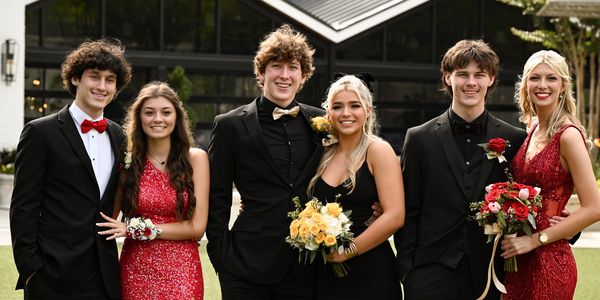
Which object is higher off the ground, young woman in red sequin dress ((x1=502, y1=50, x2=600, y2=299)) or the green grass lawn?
young woman in red sequin dress ((x1=502, y1=50, x2=600, y2=299))

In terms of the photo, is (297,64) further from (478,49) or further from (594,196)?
(594,196)

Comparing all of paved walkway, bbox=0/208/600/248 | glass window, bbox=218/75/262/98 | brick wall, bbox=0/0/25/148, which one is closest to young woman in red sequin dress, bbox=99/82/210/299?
paved walkway, bbox=0/208/600/248

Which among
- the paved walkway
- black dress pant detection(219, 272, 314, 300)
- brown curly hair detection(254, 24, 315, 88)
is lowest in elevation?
the paved walkway

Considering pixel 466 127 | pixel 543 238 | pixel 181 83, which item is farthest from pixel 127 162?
pixel 181 83

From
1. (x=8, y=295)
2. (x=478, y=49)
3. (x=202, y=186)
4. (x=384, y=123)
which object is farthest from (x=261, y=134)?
(x=384, y=123)

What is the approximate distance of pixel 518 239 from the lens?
212 inches

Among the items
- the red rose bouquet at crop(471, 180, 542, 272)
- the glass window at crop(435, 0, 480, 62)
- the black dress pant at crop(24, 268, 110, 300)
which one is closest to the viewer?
the red rose bouquet at crop(471, 180, 542, 272)

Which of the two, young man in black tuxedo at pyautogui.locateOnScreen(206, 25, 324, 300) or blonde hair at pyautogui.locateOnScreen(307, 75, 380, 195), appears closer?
blonde hair at pyautogui.locateOnScreen(307, 75, 380, 195)

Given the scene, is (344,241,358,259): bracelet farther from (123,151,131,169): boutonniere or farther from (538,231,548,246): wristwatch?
(123,151,131,169): boutonniere

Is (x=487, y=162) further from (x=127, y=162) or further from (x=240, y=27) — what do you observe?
(x=240, y=27)

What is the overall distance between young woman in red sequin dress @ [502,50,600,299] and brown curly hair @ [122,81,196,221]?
1.83 meters

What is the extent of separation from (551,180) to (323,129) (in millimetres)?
1317

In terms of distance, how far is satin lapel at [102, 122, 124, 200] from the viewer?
18.1ft

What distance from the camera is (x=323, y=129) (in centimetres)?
572
